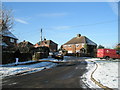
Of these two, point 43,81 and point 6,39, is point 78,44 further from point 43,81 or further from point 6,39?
point 43,81

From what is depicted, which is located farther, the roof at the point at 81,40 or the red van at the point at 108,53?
the roof at the point at 81,40

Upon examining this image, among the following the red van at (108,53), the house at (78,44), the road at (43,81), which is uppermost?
the house at (78,44)

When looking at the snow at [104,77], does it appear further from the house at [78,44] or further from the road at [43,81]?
the house at [78,44]

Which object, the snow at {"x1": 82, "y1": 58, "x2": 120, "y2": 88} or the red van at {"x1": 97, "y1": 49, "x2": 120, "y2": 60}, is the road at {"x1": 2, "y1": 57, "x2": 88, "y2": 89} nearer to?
the snow at {"x1": 82, "y1": 58, "x2": 120, "y2": 88}

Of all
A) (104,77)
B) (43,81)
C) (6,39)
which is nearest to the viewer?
(43,81)

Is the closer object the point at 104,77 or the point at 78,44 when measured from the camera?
the point at 104,77

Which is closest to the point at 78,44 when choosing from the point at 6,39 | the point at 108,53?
the point at 108,53

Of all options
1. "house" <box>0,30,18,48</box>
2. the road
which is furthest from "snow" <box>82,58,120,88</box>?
"house" <box>0,30,18,48</box>

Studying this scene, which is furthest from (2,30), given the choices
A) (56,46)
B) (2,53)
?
(56,46)

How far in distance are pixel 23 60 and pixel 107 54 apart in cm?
1863

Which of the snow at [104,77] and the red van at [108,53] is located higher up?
the red van at [108,53]

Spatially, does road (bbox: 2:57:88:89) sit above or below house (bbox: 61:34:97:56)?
below

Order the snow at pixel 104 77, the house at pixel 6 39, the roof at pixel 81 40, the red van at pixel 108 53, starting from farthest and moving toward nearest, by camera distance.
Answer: the roof at pixel 81 40, the red van at pixel 108 53, the house at pixel 6 39, the snow at pixel 104 77

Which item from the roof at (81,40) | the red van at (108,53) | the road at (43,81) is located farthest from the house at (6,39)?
the roof at (81,40)
